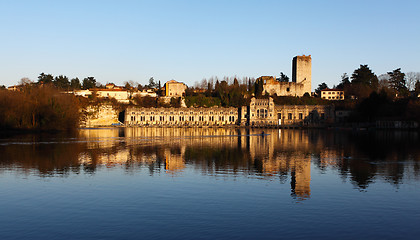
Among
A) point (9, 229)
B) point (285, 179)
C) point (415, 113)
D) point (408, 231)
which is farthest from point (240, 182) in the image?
point (415, 113)

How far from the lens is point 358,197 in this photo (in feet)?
61.8

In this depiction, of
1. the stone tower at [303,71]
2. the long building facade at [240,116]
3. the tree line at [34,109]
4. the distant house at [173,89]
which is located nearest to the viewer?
the tree line at [34,109]

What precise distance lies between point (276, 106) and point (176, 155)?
3649 inches

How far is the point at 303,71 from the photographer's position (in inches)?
5487

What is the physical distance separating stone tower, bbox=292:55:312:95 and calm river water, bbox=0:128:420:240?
109927 millimetres

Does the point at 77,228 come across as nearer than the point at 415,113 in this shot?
Yes

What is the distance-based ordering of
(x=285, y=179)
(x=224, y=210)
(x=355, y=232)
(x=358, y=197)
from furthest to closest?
(x=285, y=179) < (x=358, y=197) < (x=224, y=210) < (x=355, y=232)

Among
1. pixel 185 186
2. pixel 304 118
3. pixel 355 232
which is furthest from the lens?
pixel 304 118

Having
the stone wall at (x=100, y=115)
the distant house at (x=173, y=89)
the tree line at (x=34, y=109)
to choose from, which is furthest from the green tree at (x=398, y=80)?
Result: the tree line at (x=34, y=109)

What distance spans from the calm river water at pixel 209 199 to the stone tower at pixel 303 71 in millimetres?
109927

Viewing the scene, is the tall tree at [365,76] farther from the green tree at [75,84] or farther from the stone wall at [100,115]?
the green tree at [75,84]

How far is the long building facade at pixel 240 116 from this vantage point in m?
121

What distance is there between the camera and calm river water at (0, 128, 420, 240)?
45.0 ft

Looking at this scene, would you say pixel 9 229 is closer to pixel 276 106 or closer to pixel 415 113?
pixel 415 113
